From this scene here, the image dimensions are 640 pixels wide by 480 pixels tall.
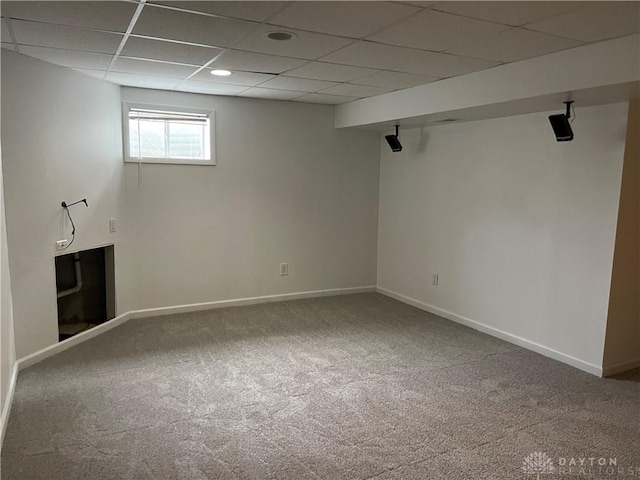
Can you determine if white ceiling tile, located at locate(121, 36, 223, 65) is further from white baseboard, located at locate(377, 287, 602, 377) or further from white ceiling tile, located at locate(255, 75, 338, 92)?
white baseboard, located at locate(377, 287, 602, 377)

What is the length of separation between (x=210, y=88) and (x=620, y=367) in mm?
4213

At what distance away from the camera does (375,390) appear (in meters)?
3.27

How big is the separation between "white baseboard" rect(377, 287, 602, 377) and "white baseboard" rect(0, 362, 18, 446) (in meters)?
3.82

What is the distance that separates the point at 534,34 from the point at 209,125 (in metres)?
3.29

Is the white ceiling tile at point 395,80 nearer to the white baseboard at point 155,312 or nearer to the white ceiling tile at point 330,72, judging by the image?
the white ceiling tile at point 330,72

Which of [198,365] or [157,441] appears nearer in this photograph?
[157,441]

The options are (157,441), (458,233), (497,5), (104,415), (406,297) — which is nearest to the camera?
(497,5)

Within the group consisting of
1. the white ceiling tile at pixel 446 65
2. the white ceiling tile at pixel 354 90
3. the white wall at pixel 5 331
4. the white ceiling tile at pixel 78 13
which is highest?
the white ceiling tile at pixel 354 90

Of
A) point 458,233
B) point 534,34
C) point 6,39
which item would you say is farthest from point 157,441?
point 458,233

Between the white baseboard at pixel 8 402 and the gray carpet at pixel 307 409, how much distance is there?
4cm

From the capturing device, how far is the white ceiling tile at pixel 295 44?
8.95ft

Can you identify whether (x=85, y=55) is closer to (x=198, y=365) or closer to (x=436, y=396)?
(x=198, y=365)

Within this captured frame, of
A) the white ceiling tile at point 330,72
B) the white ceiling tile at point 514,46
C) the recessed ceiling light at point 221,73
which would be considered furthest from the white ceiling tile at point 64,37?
the white ceiling tile at point 514,46

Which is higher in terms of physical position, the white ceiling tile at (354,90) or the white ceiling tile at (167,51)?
the white ceiling tile at (354,90)
